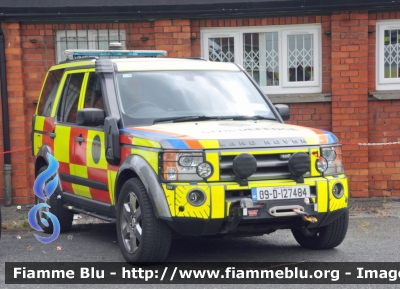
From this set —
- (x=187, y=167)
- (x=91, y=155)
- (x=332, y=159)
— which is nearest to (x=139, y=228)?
(x=187, y=167)

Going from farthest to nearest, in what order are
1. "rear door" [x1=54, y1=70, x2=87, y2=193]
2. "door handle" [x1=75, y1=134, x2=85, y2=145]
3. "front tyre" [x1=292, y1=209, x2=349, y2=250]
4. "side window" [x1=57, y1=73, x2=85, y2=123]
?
"side window" [x1=57, y1=73, x2=85, y2=123] < "rear door" [x1=54, y1=70, x2=87, y2=193] < "door handle" [x1=75, y1=134, x2=85, y2=145] < "front tyre" [x1=292, y1=209, x2=349, y2=250]

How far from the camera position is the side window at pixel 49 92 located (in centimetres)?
945

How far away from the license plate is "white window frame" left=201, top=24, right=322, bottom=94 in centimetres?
592

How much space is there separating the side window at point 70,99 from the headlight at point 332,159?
293cm

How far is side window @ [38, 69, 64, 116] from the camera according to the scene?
9445 millimetres

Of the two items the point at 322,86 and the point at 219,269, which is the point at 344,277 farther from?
the point at 322,86

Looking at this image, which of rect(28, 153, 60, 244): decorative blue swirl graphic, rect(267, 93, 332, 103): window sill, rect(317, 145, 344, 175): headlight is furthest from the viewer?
rect(267, 93, 332, 103): window sill

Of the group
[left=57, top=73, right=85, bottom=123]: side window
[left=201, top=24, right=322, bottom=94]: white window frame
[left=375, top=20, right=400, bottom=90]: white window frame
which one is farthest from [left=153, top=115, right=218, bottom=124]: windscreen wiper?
[left=375, top=20, right=400, bottom=90]: white window frame

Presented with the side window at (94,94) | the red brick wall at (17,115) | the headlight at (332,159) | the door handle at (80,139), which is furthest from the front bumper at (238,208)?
the red brick wall at (17,115)

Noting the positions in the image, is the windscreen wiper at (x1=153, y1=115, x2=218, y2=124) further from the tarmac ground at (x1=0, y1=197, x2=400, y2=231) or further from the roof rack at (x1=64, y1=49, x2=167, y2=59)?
the tarmac ground at (x1=0, y1=197, x2=400, y2=231)

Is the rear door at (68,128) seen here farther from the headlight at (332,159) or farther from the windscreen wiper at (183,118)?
the headlight at (332,159)

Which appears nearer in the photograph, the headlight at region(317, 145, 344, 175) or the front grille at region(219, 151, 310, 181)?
the front grille at region(219, 151, 310, 181)

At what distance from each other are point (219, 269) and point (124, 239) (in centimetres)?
→ 95

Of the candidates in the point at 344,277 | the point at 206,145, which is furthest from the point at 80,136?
the point at 344,277
